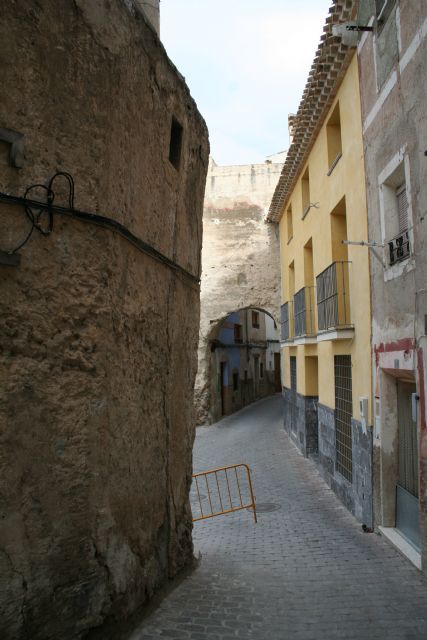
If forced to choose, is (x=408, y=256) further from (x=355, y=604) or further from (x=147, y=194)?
(x=355, y=604)

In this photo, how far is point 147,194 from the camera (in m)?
4.36

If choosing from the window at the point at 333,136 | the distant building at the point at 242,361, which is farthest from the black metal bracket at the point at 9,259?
the distant building at the point at 242,361

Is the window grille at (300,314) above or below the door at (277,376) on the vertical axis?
above

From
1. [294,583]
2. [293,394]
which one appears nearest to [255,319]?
[293,394]

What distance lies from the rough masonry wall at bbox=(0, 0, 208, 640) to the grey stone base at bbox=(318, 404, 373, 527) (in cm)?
396

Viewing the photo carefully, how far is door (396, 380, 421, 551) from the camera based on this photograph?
6.27m

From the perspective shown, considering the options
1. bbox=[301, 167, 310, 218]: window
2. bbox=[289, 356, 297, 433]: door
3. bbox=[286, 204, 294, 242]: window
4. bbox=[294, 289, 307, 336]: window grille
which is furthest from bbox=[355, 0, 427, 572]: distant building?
bbox=[286, 204, 294, 242]: window

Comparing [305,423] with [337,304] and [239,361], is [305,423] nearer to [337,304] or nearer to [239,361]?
[337,304]

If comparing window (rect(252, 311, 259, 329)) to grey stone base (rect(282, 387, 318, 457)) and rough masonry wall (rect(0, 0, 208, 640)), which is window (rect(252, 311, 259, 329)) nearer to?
grey stone base (rect(282, 387, 318, 457))

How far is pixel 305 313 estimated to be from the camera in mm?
11562

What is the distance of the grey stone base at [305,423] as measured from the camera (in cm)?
1258

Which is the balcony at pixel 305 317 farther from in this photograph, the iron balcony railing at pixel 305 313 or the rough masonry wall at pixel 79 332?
the rough masonry wall at pixel 79 332

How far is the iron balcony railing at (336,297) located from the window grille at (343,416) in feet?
2.34

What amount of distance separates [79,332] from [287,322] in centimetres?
1233
